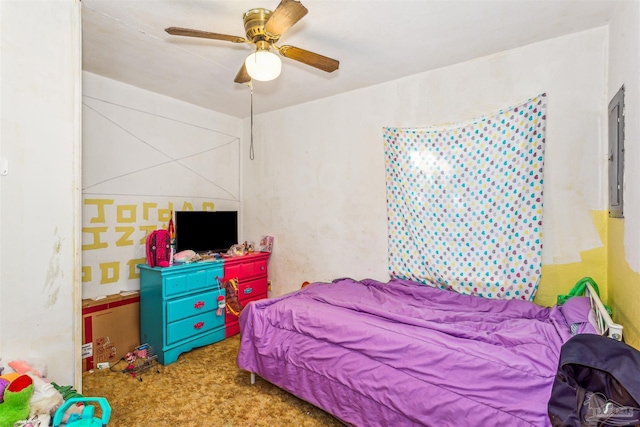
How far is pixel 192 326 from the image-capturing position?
299 centimetres

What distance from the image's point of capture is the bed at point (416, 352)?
1.48m

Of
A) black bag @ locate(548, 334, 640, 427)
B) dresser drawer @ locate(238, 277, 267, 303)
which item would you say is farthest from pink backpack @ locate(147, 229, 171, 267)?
black bag @ locate(548, 334, 640, 427)

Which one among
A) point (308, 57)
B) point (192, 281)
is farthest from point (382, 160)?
point (192, 281)

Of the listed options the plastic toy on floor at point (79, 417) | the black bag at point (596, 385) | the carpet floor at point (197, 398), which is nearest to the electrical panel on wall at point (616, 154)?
the black bag at point (596, 385)

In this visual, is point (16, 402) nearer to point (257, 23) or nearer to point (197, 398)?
point (197, 398)

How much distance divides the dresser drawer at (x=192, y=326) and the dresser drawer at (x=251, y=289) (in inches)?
11.7

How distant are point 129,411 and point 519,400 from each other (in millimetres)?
2332

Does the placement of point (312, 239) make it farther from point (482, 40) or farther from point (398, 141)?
point (482, 40)

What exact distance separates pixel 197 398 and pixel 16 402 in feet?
3.98

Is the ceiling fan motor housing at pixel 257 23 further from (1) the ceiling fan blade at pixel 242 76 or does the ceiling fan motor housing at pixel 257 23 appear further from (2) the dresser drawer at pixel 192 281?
(2) the dresser drawer at pixel 192 281

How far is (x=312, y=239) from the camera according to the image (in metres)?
3.46

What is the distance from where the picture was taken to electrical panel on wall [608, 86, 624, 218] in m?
1.72

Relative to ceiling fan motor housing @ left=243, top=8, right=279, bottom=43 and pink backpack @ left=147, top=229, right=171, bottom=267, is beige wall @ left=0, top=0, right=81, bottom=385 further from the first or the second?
pink backpack @ left=147, top=229, right=171, bottom=267

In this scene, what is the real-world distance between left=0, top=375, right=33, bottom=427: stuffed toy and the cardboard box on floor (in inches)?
57.2
